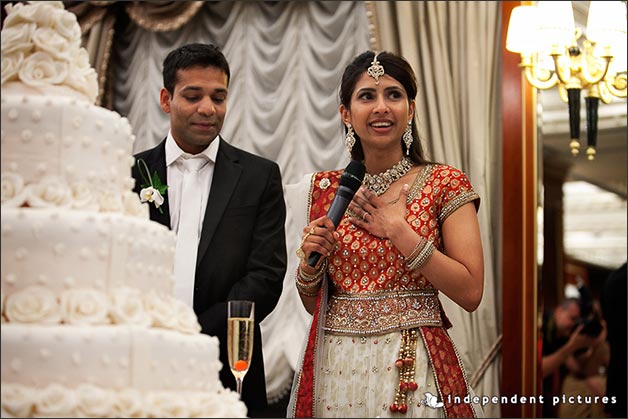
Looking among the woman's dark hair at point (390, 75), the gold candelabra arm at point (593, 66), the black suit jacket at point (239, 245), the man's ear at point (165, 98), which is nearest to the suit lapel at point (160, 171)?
the black suit jacket at point (239, 245)

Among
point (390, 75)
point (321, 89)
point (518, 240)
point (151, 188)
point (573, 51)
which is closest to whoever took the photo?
point (390, 75)

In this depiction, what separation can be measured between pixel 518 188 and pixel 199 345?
257 centimetres

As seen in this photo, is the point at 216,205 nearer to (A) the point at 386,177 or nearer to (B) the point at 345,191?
(A) the point at 386,177

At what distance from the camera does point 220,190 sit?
3.37 m

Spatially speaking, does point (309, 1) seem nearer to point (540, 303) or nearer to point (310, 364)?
point (540, 303)

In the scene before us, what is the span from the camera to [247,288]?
3281 millimetres

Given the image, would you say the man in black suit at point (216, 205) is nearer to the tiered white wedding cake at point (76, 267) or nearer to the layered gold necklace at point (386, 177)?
the layered gold necklace at point (386, 177)

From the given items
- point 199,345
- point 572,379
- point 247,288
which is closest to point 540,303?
point 572,379

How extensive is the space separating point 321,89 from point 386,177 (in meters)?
2.01

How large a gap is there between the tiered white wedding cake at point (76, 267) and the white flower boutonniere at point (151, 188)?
68 cm

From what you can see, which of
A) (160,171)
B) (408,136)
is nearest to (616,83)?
(408,136)

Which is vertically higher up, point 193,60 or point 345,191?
point 193,60

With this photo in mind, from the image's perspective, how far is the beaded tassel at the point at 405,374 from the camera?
2.75m

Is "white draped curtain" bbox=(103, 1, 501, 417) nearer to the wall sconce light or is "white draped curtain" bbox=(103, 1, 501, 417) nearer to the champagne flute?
the wall sconce light
